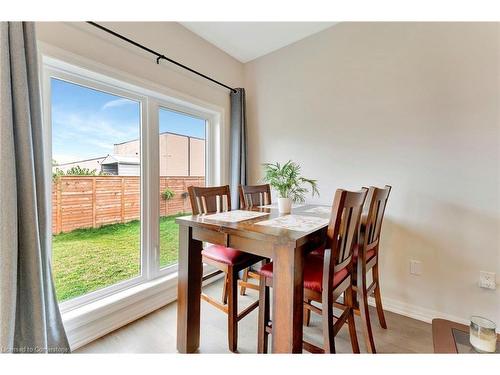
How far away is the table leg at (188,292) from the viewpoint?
4.84 feet

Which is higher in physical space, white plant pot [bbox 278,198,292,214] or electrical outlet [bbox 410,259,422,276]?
white plant pot [bbox 278,198,292,214]

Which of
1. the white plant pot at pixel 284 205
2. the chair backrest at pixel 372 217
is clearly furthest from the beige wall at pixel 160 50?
the chair backrest at pixel 372 217

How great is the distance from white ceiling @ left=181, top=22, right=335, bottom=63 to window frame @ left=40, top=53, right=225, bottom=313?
706 mm

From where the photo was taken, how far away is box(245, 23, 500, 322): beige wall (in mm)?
1697

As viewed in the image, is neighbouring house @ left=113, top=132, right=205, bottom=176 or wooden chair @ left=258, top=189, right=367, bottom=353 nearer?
wooden chair @ left=258, top=189, right=367, bottom=353

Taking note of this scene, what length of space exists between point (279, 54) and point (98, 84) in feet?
6.32

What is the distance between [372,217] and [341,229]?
16.7 inches

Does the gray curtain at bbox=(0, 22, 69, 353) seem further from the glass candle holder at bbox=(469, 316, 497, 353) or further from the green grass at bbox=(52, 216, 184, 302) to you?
the glass candle holder at bbox=(469, 316, 497, 353)

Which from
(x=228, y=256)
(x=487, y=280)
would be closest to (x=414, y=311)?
(x=487, y=280)

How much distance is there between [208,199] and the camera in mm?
1915

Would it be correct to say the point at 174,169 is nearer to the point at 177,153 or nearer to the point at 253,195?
the point at 177,153

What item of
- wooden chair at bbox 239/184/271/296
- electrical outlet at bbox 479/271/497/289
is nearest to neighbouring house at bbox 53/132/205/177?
wooden chair at bbox 239/184/271/296

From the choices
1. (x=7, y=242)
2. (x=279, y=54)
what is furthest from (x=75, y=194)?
(x=279, y=54)
